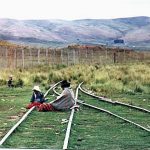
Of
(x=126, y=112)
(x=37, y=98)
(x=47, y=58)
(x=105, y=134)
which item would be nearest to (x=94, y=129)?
(x=105, y=134)

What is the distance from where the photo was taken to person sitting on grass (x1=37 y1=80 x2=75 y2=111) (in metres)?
18.6

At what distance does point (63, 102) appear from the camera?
18922mm

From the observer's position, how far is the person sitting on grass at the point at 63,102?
18641 mm

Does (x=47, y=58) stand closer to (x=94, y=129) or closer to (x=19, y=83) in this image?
(x=19, y=83)

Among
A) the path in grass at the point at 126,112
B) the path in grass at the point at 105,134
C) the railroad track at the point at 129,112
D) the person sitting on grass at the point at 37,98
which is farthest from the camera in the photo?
the person sitting on grass at the point at 37,98

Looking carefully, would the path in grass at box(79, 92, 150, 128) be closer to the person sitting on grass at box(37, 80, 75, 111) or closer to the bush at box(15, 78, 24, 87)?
the person sitting on grass at box(37, 80, 75, 111)

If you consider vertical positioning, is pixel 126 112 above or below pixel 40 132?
below

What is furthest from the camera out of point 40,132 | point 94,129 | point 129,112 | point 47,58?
point 47,58

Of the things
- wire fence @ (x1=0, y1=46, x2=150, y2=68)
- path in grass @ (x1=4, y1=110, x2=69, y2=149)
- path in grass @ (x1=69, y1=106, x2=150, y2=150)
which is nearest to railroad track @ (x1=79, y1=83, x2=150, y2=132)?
path in grass @ (x1=69, y1=106, x2=150, y2=150)

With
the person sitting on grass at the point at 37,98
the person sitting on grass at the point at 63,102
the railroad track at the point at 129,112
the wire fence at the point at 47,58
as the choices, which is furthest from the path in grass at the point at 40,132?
the wire fence at the point at 47,58

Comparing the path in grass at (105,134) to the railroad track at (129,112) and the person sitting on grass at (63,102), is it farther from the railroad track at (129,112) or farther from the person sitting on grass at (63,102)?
the person sitting on grass at (63,102)

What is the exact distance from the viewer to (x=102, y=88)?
1182 inches

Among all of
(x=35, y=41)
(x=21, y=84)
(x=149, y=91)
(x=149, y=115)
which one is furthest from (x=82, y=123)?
(x=35, y=41)

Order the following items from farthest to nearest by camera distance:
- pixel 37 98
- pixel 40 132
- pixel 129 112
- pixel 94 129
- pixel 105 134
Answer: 1. pixel 37 98
2. pixel 129 112
3. pixel 94 129
4. pixel 40 132
5. pixel 105 134
